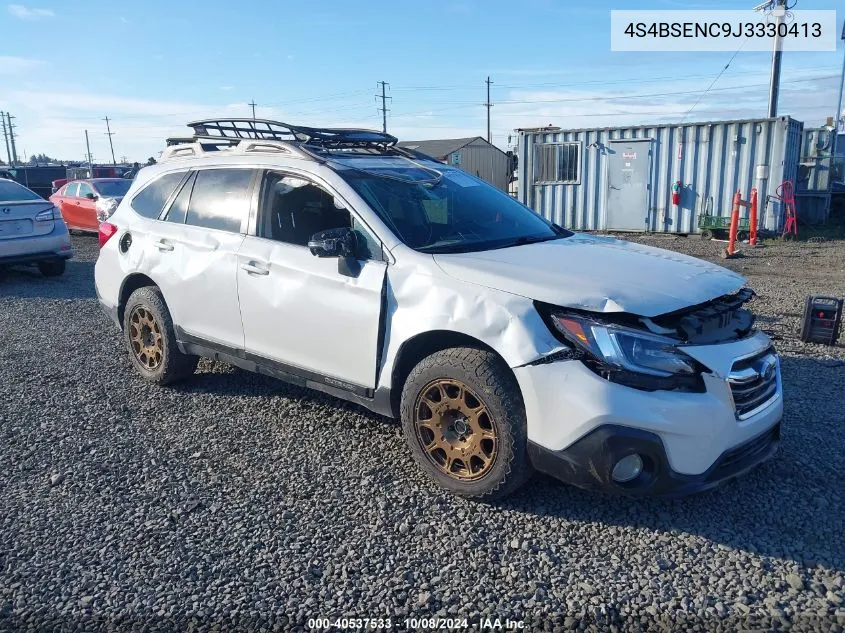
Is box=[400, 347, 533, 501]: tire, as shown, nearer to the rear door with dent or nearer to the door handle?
the door handle

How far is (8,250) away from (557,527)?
965 centimetres

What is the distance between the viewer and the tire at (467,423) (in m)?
3.34

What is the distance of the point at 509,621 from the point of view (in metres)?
2.74

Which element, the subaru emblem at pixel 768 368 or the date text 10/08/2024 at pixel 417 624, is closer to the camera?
the date text 10/08/2024 at pixel 417 624

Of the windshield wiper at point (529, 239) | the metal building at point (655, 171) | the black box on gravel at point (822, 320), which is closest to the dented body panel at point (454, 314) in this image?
the windshield wiper at point (529, 239)

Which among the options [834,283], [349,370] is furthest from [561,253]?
[834,283]

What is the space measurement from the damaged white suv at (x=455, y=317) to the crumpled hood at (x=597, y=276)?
1 cm

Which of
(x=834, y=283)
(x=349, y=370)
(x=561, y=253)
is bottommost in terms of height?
(x=834, y=283)

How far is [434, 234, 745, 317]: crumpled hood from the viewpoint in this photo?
3.21 meters

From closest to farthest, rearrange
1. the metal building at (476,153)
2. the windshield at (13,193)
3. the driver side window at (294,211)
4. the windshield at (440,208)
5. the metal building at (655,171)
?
the windshield at (440,208)
the driver side window at (294,211)
the windshield at (13,193)
the metal building at (655,171)
the metal building at (476,153)

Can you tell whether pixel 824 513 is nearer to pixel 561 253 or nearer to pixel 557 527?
pixel 557 527

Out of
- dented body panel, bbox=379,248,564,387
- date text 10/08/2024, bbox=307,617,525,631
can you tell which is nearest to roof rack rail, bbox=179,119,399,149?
dented body panel, bbox=379,248,564,387

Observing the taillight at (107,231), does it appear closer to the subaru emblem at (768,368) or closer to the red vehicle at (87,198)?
the subaru emblem at (768,368)

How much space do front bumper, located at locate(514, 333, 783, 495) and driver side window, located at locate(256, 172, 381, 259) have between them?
176cm
